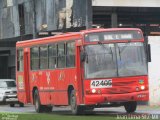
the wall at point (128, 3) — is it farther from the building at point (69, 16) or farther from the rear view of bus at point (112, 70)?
the rear view of bus at point (112, 70)

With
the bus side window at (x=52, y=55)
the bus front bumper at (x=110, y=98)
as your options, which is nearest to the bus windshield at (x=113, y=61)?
the bus front bumper at (x=110, y=98)

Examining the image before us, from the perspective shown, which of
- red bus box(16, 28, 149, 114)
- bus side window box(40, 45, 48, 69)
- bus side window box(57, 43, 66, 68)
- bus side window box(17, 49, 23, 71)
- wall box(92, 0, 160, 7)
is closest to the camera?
red bus box(16, 28, 149, 114)

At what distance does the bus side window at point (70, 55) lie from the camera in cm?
2584

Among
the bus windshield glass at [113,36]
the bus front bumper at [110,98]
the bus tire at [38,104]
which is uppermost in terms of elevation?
the bus windshield glass at [113,36]

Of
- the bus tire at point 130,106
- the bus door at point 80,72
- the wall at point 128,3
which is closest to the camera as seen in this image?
the bus door at point 80,72

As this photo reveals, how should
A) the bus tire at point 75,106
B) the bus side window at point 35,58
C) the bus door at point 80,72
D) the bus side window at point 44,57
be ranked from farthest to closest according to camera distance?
the bus side window at point 35,58, the bus side window at point 44,57, the bus tire at point 75,106, the bus door at point 80,72

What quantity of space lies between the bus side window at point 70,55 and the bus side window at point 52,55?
1.43m

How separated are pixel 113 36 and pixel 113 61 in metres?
1.06

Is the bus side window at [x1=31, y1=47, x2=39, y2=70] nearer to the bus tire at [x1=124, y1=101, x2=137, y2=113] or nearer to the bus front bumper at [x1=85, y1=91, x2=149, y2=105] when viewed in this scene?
the bus tire at [x1=124, y1=101, x2=137, y2=113]

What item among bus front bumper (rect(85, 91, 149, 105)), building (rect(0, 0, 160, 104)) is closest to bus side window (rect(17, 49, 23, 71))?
bus front bumper (rect(85, 91, 149, 105))

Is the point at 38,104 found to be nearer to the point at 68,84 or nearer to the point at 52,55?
the point at 52,55

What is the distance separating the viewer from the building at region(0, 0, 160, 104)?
141ft

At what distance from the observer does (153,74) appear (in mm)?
34594

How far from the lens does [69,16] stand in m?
44.0
